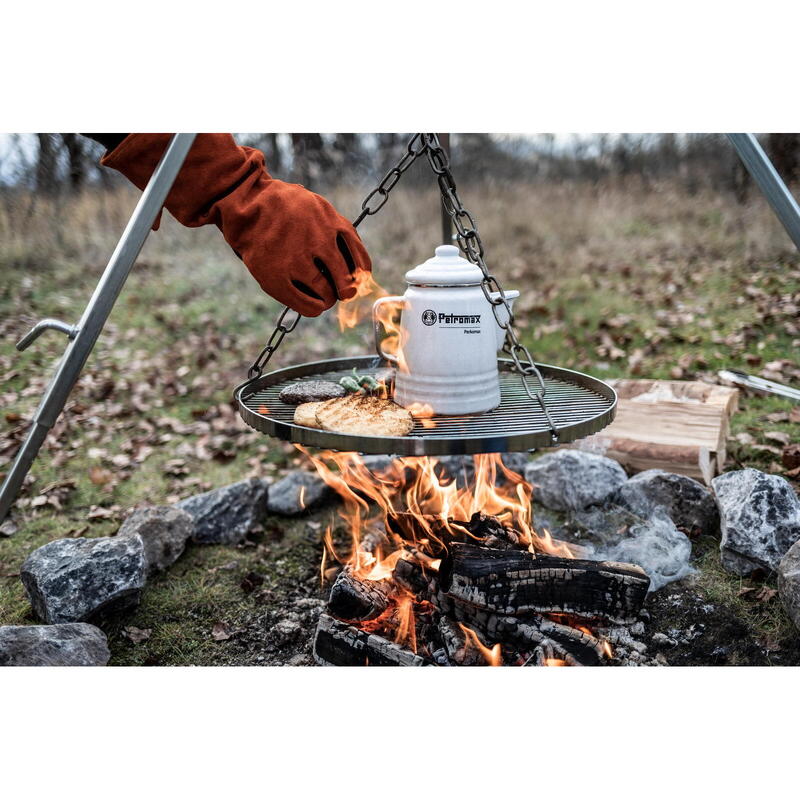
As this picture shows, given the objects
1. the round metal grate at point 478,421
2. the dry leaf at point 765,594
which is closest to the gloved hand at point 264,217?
the round metal grate at point 478,421

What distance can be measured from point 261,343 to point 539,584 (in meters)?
4.47

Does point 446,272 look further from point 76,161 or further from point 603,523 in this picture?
point 76,161

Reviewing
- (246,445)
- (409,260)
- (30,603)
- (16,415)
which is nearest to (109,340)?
(16,415)

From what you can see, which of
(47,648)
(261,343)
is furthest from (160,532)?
(261,343)

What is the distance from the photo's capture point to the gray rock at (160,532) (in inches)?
135

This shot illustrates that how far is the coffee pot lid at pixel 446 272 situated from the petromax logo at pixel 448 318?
0.30ft

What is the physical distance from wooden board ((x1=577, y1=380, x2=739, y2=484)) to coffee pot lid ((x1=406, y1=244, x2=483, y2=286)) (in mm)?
1963

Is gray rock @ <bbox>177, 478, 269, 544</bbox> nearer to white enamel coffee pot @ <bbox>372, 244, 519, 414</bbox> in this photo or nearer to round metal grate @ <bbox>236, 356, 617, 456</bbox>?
round metal grate @ <bbox>236, 356, 617, 456</bbox>

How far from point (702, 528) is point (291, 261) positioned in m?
2.31

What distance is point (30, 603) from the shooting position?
314 centimetres

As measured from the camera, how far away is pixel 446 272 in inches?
89.0

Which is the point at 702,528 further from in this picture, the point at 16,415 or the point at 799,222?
the point at 16,415

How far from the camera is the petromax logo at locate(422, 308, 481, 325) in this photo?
2.22 meters

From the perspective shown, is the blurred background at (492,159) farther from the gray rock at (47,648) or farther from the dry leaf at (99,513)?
the gray rock at (47,648)
